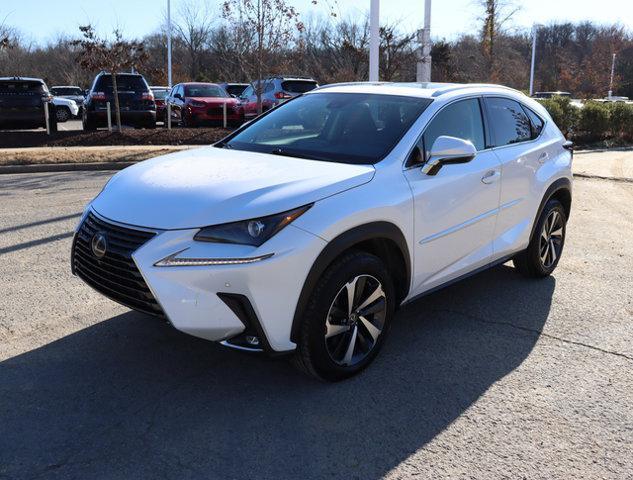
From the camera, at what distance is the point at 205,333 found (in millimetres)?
3131

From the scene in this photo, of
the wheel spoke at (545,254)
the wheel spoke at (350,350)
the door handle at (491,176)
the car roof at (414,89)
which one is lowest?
the wheel spoke at (350,350)

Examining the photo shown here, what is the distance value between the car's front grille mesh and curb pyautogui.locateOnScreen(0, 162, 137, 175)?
8971 mm

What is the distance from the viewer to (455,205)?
4.16m

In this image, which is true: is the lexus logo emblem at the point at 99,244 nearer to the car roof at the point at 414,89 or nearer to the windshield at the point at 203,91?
the car roof at the point at 414,89

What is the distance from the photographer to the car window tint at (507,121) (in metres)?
4.85

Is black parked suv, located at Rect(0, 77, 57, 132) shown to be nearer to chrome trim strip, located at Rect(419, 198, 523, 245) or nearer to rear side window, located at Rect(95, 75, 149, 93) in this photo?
rear side window, located at Rect(95, 75, 149, 93)

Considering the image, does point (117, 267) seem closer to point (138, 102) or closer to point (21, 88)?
point (138, 102)

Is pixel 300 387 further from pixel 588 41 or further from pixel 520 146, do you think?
pixel 588 41

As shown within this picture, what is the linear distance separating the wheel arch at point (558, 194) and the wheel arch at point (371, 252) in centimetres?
186

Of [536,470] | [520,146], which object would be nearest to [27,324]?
[536,470]

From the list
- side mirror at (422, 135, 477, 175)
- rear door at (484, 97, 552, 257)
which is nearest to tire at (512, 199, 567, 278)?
rear door at (484, 97, 552, 257)

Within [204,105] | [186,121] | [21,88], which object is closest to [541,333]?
[21,88]

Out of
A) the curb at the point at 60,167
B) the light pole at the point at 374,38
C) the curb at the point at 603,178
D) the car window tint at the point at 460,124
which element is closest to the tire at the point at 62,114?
the curb at the point at 60,167

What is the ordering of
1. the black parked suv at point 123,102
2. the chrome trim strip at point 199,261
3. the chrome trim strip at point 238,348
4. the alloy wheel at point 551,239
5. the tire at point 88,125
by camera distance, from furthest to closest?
1. the tire at point 88,125
2. the black parked suv at point 123,102
3. the alloy wheel at point 551,239
4. the chrome trim strip at point 238,348
5. the chrome trim strip at point 199,261
